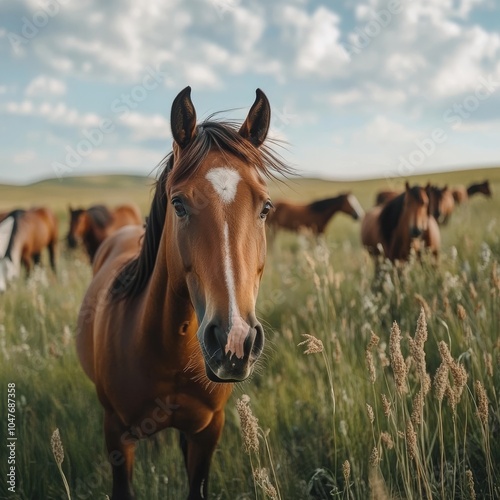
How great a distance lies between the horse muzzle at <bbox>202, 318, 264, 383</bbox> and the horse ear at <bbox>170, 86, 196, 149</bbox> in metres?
0.93

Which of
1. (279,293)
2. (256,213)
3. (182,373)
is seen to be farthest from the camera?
(279,293)

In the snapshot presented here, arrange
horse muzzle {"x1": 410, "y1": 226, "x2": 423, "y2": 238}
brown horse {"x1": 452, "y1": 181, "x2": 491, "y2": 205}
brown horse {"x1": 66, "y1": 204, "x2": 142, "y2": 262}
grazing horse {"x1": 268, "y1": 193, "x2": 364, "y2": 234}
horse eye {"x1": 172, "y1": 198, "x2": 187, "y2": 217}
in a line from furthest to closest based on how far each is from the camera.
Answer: brown horse {"x1": 452, "y1": 181, "x2": 491, "y2": 205} → grazing horse {"x1": 268, "y1": 193, "x2": 364, "y2": 234} → brown horse {"x1": 66, "y1": 204, "x2": 142, "y2": 262} → horse muzzle {"x1": 410, "y1": 226, "x2": 423, "y2": 238} → horse eye {"x1": 172, "y1": 198, "x2": 187, "y2": 217}

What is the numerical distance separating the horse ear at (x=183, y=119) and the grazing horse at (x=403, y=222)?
4.05 meters

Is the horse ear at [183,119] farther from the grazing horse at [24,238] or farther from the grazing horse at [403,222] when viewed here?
the grazing horse at [24,238]

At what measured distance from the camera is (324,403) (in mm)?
3324

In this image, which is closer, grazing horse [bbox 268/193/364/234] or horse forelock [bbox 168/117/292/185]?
horse forelock [bbox 168/117/292/185]

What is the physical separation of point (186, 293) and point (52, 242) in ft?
A: 34.5

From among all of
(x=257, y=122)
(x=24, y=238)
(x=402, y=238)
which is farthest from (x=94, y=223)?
(x=257, y=122)

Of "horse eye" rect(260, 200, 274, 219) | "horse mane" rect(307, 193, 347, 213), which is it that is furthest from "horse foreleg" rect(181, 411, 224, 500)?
"horse mane" rect(307, 193, 347, 213)

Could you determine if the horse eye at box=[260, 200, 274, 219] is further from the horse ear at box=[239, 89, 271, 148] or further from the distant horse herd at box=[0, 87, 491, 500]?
the horse ear at box=[239, 89, 271, 148]

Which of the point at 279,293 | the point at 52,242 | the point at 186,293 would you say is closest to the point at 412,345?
the point at 186,293

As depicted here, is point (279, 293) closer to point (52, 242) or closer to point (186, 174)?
point (186, 174)

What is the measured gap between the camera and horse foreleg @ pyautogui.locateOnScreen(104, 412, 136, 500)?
104 inches

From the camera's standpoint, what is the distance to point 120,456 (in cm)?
Result: 264
